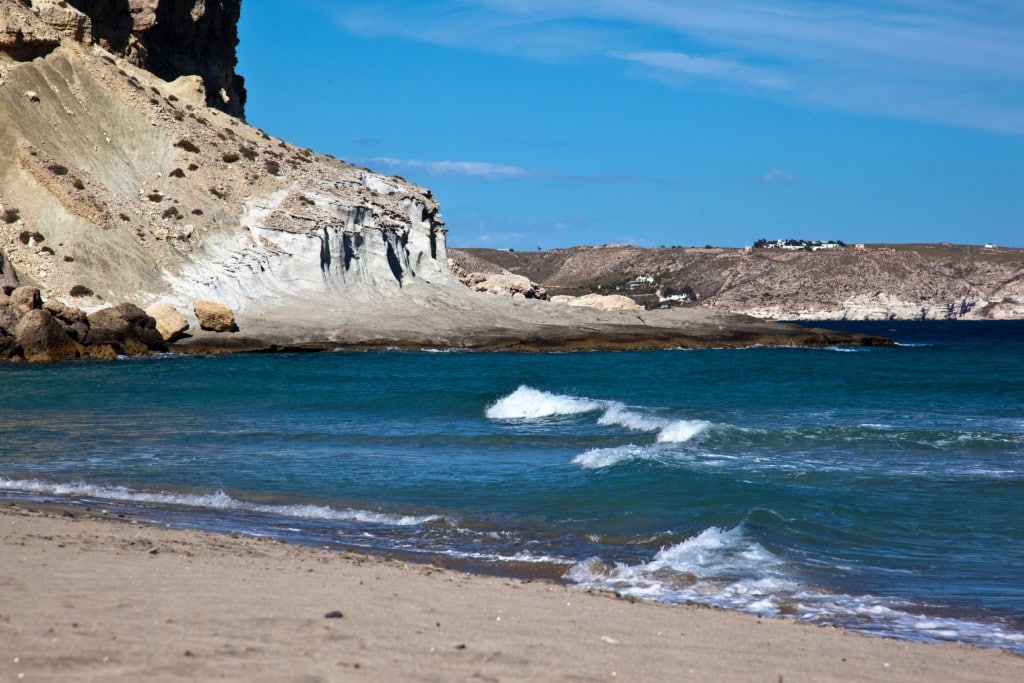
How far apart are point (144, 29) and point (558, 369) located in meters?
32.0

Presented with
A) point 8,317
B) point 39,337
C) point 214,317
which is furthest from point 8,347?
point 214,317

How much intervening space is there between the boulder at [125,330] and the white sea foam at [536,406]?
19.2m

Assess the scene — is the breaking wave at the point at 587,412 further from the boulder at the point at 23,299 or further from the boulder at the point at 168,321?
the boulder at the point at 168,321

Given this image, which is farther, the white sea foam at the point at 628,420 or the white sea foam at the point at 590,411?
the white sea foam at the point at 628,420

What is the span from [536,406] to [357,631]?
724 inches

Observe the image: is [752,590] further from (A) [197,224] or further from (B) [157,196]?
(B) [157,196]

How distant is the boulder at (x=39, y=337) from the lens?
35.9m

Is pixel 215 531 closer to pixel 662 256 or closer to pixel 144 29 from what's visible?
pixel 144 29


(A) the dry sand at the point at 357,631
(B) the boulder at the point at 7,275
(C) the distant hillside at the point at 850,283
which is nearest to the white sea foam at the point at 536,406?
(A) the dry sand at the point at 357,631

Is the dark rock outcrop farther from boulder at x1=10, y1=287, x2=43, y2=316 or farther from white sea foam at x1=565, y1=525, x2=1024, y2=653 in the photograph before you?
white sea foam at x1=565, y1=525, x2=1024, y2=653

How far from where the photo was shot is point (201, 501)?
41.8 feet

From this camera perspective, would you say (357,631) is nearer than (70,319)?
Yes

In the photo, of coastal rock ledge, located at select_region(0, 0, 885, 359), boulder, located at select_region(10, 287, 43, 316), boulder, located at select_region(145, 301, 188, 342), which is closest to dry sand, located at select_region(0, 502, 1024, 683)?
boulder, located at select_region(10, 287, 43, 316)

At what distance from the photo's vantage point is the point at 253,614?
633cm
